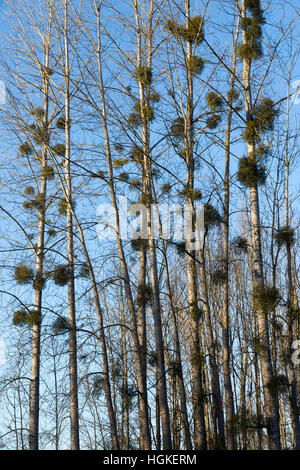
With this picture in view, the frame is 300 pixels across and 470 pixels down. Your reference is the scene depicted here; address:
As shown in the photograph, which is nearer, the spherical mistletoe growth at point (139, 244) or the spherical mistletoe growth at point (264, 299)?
the spherical mistletoe growth at point (264, 299)

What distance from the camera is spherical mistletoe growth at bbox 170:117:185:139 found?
10.6 meters

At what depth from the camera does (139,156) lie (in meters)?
10.6

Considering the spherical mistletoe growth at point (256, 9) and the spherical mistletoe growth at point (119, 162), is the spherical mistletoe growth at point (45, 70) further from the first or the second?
the spherical mistletoe growth at point (256, 9)

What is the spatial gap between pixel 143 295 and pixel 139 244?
1017 millimetres

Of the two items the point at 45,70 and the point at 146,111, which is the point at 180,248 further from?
the point at 45,70

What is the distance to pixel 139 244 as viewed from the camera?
10602 mm

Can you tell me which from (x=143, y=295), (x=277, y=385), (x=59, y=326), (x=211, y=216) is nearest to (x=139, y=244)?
(x=143, y=295)

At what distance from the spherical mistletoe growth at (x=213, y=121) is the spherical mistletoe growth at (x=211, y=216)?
1.98 meters

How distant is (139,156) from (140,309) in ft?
9.88

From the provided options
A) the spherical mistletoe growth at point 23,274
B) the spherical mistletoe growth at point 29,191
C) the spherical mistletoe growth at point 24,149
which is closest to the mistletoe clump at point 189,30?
the spherical mistletoe growth at point 24,149

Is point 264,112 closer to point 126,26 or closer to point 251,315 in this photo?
point 126,26

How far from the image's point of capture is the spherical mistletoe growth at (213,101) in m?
10.6

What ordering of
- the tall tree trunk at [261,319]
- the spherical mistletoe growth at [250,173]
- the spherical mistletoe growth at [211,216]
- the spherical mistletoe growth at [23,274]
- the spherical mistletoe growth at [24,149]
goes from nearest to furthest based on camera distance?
the tall tree trunk at [261,319]
the spherical mistletoe growth at [250,173]
the spherical mistletoe growth at [211,216]
the spherical mistletoe growth at [23,274]
the spherical mistletoe growth at [24,149]

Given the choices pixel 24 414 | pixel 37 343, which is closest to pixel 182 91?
pixel 37 343
